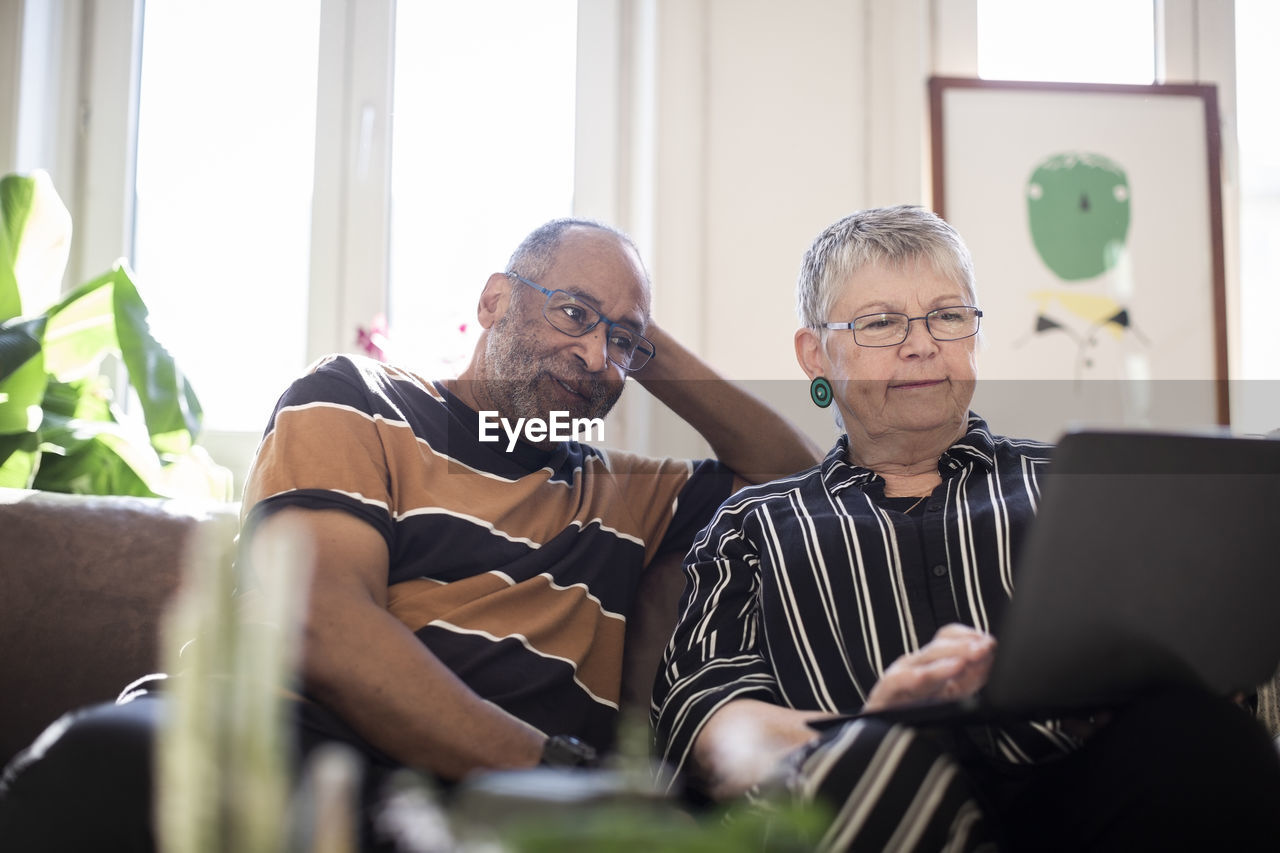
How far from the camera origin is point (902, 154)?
2678 millimetres

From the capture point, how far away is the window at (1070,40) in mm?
2857

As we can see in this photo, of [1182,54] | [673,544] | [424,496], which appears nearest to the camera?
[424,496]

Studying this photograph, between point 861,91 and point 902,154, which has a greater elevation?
point 861,91

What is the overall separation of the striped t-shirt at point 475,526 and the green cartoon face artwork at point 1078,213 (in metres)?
1.59

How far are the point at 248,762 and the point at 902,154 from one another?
2527mm

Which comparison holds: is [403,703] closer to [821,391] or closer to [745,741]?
[745,741]

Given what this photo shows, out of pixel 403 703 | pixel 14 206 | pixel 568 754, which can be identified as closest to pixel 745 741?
pixel 568 754

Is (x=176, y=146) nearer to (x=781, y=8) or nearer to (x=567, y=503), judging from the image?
(x=781, y=8)

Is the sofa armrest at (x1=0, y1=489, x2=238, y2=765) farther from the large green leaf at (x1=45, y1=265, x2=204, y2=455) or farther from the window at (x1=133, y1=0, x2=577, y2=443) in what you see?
the window at (x1=133, y1=0, x2=577, y2=443)

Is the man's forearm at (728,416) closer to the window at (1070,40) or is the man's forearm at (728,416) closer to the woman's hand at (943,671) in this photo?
the woman's hand at (943,671)

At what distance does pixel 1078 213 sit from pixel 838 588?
5.85 ft

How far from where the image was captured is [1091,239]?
272cm

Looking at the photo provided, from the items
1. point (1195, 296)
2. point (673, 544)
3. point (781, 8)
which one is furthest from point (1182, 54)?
point (673, 544)

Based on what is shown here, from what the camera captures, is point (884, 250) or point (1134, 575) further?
point (884, 250)
